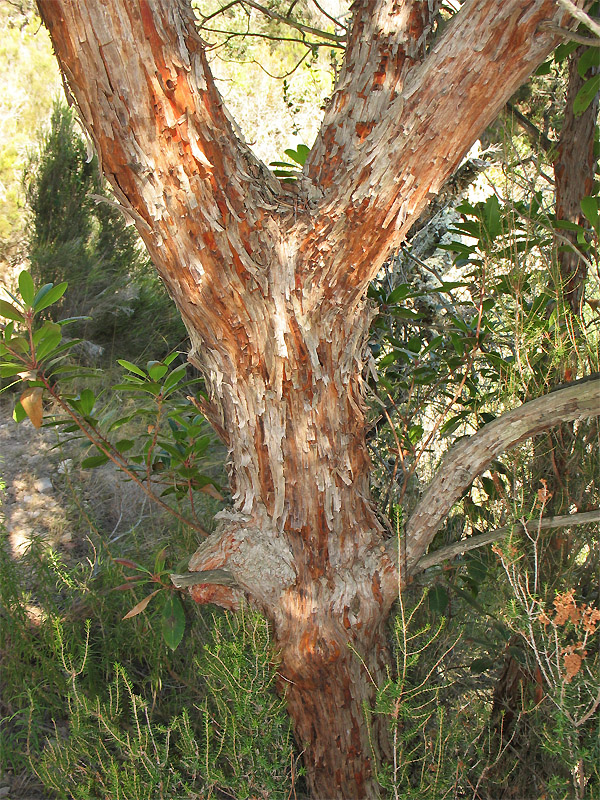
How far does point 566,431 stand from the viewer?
1.69 m

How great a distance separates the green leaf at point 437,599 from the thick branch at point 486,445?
1.07 ft

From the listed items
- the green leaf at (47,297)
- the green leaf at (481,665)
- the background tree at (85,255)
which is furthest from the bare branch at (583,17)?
the background tree at (85,255)

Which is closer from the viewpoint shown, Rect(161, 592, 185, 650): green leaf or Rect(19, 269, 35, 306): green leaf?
Rect(19, 269, 35, 306): green leaf

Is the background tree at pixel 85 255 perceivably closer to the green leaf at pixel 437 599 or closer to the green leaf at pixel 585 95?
the green leaf at pixel 437 599

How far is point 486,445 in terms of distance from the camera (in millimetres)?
1365

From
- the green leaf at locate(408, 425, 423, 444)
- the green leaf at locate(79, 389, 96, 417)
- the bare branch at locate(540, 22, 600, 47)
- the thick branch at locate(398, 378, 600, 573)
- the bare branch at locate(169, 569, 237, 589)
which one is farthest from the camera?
the green leaf at locate(408, 425, 423, 444)

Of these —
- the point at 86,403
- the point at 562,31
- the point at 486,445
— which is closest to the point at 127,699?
the point at 86,403

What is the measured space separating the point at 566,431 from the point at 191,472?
3.32 feet

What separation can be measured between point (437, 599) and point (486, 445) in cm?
59

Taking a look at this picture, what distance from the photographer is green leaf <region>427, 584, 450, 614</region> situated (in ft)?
5.68

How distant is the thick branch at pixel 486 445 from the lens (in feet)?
4.22

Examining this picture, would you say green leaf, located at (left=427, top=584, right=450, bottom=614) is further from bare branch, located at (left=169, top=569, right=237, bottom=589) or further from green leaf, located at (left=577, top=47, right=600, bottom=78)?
green leaf, located at (left=577, top=47, right=600, bottom=78)

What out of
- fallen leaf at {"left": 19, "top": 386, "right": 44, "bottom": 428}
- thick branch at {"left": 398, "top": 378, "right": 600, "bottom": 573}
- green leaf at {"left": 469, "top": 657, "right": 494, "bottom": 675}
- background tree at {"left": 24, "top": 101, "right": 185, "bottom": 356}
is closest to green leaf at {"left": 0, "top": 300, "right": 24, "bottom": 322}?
fallen leaf at {"left": 19, "top": 386, "right": 44, "bottom": 428}

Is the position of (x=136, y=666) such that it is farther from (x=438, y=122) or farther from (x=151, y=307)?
(x=151, y=307)
